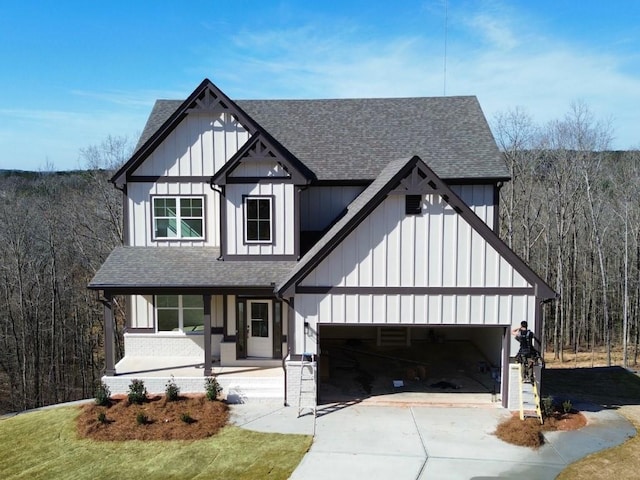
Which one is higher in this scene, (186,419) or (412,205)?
(412,205)

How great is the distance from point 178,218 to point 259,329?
15.9 feet

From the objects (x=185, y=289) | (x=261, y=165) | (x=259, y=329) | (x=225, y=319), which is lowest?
(x=259, y=329)

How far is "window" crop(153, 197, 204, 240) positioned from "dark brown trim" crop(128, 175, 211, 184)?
0.59 metres

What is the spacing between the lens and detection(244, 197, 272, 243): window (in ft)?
51.5

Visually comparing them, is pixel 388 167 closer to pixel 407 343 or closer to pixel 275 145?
pixel 275 145

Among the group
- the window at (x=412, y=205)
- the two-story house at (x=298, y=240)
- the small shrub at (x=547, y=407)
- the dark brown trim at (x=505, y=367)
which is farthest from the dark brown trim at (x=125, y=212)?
the small shrub at (x=547, y=407)

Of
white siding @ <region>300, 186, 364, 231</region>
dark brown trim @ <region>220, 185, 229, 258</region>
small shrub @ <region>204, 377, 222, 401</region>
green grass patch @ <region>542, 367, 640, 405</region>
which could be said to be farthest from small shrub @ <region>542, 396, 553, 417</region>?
dark brown trim @ <region>220, 185, 229, 258</region>

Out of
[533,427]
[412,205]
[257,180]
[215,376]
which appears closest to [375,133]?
[257,180]

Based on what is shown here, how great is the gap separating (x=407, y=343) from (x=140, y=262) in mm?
10820

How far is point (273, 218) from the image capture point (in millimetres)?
15719

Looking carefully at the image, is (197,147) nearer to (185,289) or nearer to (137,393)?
(185,289)

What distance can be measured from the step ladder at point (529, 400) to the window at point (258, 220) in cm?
870

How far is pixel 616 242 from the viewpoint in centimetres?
3102

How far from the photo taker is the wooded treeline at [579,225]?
27.1 m
